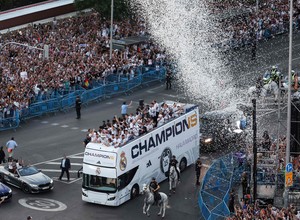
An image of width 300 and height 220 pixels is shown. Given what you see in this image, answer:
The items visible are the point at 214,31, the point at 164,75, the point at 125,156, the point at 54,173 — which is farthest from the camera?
the point at 214,31

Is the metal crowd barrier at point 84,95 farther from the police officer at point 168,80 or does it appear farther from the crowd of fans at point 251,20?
the crowd of fans at point 251,20

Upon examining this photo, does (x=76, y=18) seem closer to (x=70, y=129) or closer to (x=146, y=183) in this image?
(x=70, y=129)

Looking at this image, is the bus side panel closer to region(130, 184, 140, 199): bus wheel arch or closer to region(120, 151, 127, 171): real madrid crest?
region(120, 151, 127, 171): real madrid crest

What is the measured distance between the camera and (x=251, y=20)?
71312 millimetres

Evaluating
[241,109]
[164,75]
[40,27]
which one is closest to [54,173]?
[241,109]

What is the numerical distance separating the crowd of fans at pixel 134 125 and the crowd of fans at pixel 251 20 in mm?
22190

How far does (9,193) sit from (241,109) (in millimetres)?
12774

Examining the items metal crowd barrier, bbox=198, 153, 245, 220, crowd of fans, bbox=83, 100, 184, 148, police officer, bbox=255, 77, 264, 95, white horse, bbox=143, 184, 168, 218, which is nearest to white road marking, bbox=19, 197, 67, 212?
crowd of fans, bbox=83, 100, 184, 148

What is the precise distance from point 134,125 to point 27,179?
5711 mm

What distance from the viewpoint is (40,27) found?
68.2 metres

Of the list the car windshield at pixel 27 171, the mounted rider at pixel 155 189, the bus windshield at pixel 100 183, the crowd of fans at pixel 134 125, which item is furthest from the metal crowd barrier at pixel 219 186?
the car windshield at pixel 27 171

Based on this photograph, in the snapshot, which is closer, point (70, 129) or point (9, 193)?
point (9, 193)

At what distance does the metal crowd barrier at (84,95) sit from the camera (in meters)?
53.7

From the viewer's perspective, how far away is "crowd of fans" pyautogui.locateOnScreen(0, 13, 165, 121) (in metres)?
55.6
